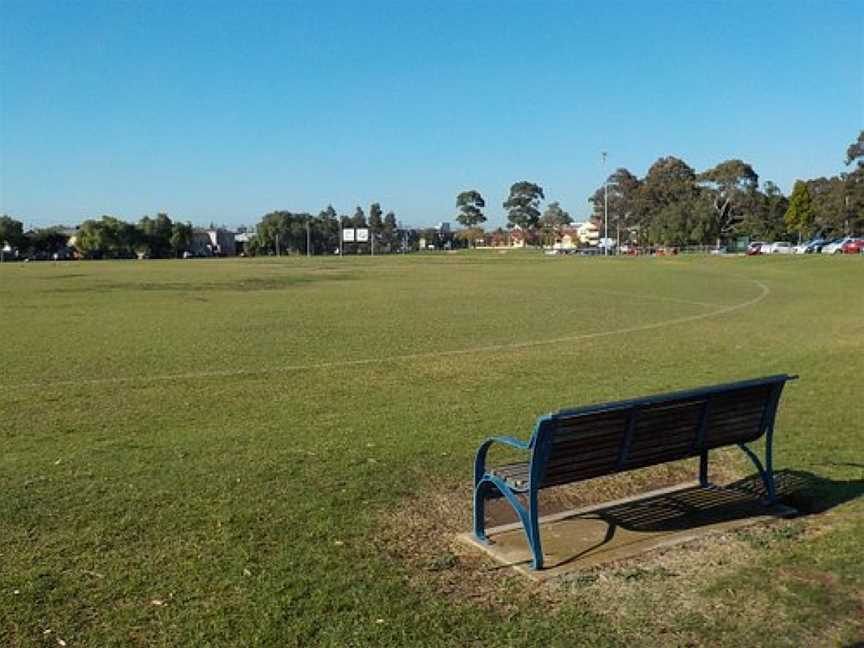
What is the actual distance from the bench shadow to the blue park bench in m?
0.18

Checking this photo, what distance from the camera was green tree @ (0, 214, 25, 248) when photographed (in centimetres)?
12619

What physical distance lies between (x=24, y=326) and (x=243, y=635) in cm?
1809

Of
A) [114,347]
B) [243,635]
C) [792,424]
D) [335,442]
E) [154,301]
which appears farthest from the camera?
[154,301]

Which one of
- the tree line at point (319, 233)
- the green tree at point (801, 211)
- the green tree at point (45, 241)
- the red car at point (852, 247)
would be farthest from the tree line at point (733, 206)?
the green tree at point (45, 241)

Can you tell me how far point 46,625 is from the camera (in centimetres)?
386

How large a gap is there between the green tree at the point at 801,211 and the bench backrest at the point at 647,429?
4085 inches

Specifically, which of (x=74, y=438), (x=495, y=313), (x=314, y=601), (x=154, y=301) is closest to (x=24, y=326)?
(x=154, y=301)

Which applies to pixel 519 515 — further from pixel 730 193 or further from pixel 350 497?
pixel 730 193

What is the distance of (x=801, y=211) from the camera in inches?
3964

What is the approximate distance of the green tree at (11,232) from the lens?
126 meters

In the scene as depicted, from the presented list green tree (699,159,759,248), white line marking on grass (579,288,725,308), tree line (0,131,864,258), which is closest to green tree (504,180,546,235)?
tree line (0,131,864,258)

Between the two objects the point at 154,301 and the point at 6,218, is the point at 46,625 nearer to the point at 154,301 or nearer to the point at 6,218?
the point at 154,301

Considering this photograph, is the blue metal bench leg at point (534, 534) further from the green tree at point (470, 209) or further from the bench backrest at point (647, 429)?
the green tree at point (470, 209)

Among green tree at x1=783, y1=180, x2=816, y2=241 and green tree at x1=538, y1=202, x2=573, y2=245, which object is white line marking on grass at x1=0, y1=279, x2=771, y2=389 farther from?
green tree at x1=538, y1=202, x2=573, y2=245
